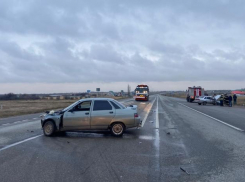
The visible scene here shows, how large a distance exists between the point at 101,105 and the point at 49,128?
241cm

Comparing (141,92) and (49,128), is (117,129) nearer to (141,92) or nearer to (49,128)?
(49,128)

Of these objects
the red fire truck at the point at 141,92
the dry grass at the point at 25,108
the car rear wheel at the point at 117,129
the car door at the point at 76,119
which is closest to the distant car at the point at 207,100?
the red fire truck at the point at 141,92

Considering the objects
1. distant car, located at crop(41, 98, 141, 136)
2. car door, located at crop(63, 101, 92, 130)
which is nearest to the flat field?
distant car, located at crop(41, 98, 141, 136)

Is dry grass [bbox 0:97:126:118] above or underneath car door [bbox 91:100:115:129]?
underneath

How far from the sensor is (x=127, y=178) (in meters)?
6.21

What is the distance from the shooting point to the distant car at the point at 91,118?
12.0 m

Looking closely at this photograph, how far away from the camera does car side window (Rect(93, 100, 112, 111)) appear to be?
12249mm

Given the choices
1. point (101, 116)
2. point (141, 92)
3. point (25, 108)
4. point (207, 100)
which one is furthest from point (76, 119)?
point (141, 92)

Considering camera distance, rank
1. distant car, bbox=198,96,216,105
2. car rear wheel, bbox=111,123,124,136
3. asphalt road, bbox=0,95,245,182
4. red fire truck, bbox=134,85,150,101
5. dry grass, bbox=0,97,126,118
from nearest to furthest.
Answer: asphalt road, bbox=0,95,245,182 → car rear wheel, bbox=111,123,124,136 → dry grass, bbox=0,97,126,118 → distant car, bbox=198,96,216,105 → red fire truck, bbox=134,85,150,101

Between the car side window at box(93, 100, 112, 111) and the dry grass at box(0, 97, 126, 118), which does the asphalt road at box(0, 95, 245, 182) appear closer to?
the car side window at box(93, 100, 112, 111)

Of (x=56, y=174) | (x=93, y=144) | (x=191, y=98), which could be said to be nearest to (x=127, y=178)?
(x=56, y=174)

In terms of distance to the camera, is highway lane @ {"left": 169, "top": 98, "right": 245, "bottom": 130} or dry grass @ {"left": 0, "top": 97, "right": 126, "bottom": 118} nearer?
highway lane @ {"left": 169, "top": 98, "right": 245, "bottom": 130}

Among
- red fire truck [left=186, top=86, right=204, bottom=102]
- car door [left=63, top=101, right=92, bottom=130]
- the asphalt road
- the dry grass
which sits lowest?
the asphalt road

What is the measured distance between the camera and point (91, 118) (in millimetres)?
12008
